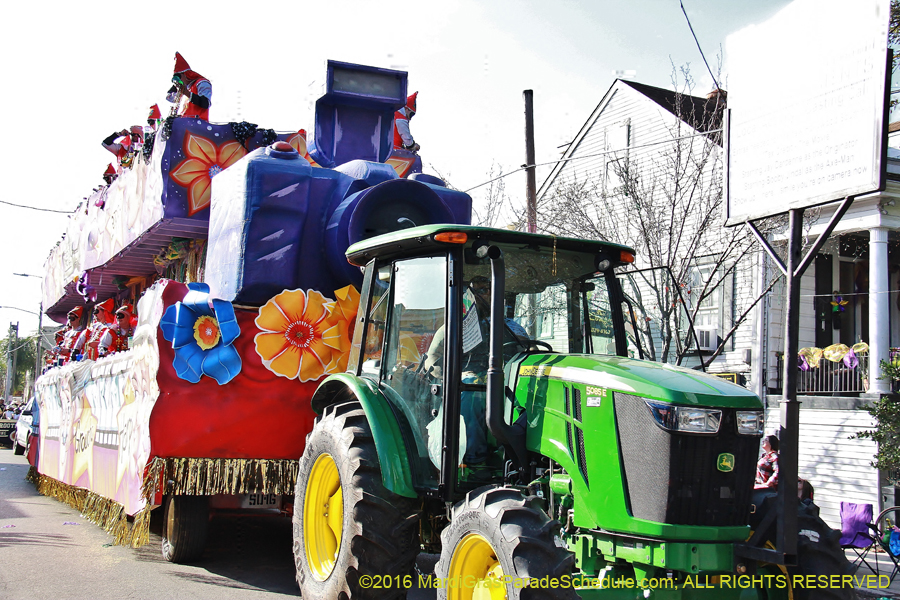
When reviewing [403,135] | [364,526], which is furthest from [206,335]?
[403,135]

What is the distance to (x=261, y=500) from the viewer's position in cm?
700

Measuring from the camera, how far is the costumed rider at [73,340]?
12600 millimetres

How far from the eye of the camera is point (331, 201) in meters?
7.49

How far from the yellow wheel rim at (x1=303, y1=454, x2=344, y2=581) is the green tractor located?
0.04 ft

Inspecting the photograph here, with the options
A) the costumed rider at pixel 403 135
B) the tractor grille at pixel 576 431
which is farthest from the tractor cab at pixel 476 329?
the costumed rider at pixel 403 135

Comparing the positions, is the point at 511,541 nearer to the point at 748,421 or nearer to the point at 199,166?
the point at 748,421

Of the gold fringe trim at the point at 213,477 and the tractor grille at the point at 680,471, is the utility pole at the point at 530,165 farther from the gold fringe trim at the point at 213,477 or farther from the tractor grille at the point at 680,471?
the tractor grille at the point at 680,471

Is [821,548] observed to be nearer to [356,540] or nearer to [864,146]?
[864,146]

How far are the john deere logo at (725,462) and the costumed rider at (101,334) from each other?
8644 millimetres

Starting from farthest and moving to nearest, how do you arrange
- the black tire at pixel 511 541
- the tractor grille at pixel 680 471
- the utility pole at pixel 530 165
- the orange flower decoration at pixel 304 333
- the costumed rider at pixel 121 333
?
the utility pole at pixel 530 165
the costumed rider at pixel 121 333
the orange flower decoration at pixel 304 333
the tractor grille at pixel 680 471
the black tire at pixel 511 541

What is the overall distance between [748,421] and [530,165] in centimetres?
1153

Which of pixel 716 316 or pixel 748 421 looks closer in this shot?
pixel 748 421

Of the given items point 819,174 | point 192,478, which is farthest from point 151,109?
point 819,174

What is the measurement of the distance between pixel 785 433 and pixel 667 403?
0.72m
